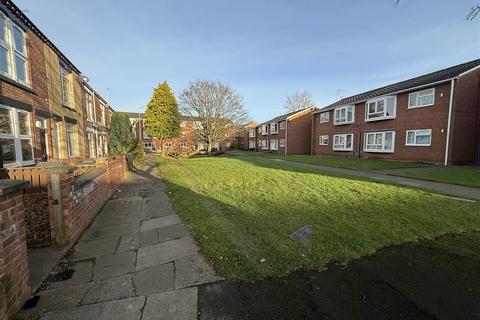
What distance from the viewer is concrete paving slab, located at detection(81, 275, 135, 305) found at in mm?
2558

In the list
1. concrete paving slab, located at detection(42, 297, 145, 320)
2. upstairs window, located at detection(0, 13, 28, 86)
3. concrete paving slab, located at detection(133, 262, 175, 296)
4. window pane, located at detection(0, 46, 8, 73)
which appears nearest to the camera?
concrete paving slab, located at detection(42, 297, 145, 320)

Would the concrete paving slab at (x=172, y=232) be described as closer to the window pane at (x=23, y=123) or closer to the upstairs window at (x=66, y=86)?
the window pane at (x=23, y=123)

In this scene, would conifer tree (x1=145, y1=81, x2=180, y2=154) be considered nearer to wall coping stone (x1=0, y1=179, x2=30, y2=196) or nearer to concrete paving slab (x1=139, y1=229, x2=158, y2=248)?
concrete paving slab (x1=139, y1=229, x2=158, y2=248)

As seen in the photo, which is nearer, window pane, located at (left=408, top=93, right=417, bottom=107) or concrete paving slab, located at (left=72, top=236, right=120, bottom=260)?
concrete paving slab, located at (left=72, top=236, right=120, bottom=260)

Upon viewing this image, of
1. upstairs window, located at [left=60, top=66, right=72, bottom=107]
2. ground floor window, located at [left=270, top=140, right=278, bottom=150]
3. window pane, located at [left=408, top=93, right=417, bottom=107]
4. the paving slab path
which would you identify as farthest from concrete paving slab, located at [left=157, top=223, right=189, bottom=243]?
ground floor window, located at [left=270, top=140, right=278, bottom=150]

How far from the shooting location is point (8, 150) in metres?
7.75

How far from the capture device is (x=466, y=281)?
2.76 metres

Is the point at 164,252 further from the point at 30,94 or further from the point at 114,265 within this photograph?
the point at 30,94

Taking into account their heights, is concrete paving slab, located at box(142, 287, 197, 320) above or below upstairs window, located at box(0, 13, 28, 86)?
below

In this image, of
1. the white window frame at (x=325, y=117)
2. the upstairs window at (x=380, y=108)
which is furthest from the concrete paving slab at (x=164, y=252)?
the white window frame at (x=325, y=117)

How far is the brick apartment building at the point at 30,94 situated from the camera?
303 inches

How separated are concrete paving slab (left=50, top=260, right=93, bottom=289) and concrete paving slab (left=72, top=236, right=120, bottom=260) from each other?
21 cm

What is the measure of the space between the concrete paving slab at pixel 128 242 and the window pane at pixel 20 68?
8828 millimetres

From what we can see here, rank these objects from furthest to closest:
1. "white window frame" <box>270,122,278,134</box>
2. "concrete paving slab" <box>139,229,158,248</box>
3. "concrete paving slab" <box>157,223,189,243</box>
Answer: "white window frame" <box>270,122,278,134</box> → "concrete paving slab" <box>157,223,189,243</box> → "concrete paving slab" <box>139,229,158,248</box>
